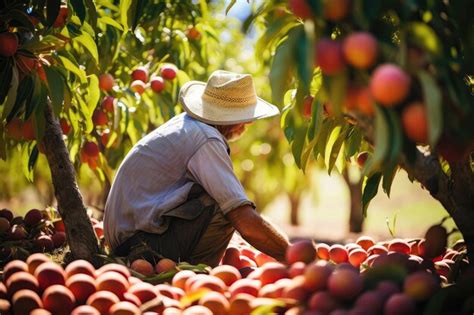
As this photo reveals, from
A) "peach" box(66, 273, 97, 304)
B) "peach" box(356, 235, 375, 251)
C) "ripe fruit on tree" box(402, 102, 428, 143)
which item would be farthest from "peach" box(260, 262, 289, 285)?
"peach" box(356, 235, 375, 251)

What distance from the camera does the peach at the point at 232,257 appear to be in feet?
8.55

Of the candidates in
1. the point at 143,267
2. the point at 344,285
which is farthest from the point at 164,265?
the point at 344,285

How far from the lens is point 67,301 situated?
1687 mm

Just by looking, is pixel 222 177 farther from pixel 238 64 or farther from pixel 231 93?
pixel 238 64

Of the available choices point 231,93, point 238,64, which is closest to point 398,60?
point 231,93

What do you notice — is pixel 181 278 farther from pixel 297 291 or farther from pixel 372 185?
pixel 372 185

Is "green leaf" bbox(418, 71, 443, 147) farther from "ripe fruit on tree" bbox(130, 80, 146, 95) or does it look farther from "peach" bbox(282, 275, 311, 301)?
"ripe fruit on tree" bbox(130, 80, 146, 95)

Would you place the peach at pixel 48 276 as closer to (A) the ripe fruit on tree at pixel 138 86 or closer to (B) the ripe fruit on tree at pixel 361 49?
(B) the ripe fruit on tree at pixel 361 49

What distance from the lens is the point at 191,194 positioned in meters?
2.49

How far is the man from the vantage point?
237cm

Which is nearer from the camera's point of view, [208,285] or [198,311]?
[198,311]

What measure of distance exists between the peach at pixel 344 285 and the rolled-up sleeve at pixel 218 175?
2.67 feet

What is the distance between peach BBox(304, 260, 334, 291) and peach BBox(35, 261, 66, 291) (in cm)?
70

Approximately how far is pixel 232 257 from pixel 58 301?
3.44 feet
